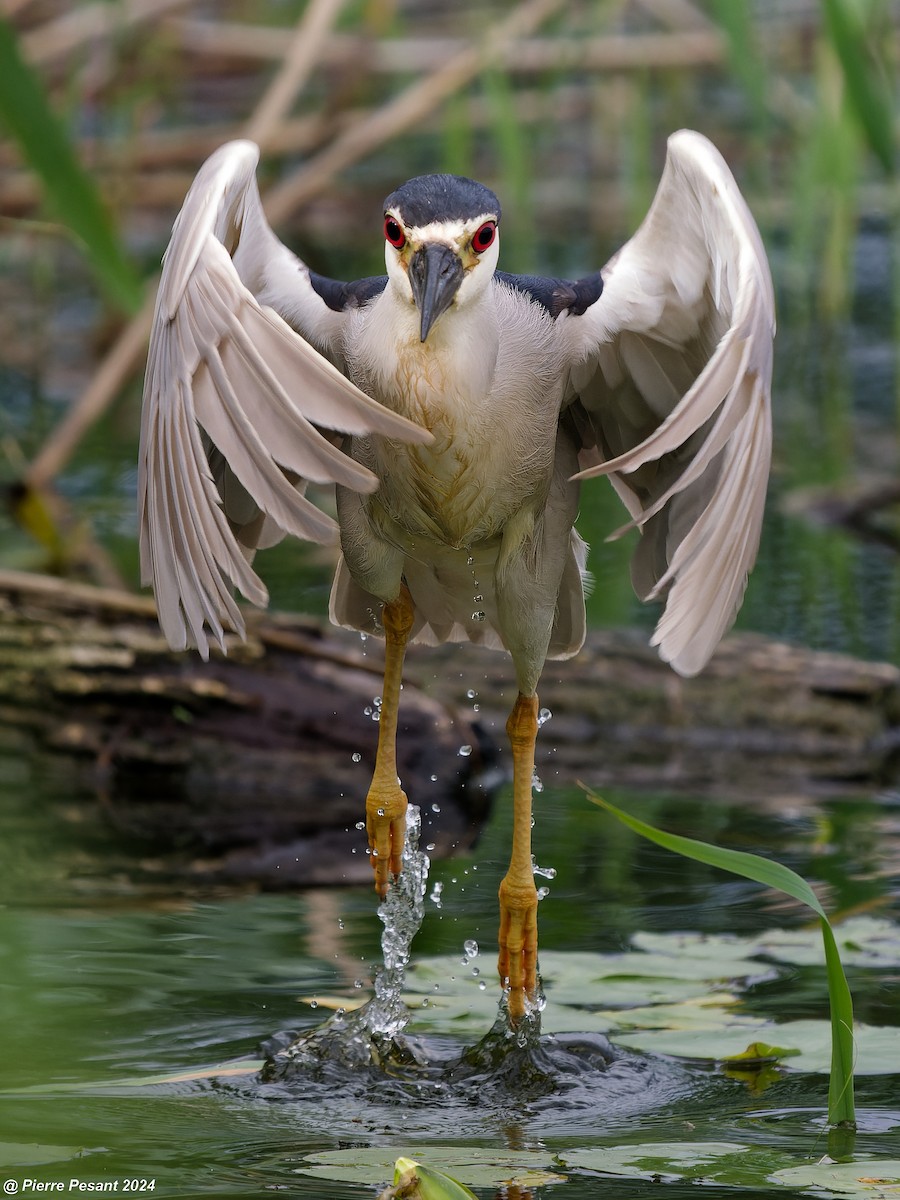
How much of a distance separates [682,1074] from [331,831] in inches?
69.7

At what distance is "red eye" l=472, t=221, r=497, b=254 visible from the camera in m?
3.49

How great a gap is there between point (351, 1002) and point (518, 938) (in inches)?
14.8

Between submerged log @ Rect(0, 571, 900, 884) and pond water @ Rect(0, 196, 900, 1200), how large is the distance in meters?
0.14

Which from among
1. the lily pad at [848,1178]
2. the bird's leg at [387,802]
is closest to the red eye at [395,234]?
the bird's leg at [387,802]

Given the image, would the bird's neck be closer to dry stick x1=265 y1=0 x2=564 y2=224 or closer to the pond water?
the pond water

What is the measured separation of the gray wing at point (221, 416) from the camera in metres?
2.91

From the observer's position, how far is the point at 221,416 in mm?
3051

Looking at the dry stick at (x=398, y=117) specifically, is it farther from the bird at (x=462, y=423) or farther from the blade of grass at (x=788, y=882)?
the blade of grass at (x=788, y=882)

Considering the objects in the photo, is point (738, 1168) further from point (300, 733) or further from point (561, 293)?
point (300, 733)

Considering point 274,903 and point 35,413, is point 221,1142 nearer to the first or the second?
point 274,903

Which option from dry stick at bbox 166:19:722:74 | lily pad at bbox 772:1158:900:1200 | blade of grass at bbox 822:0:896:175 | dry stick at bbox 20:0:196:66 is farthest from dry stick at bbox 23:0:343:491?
lily pad at bbox 772:1158:900:1200

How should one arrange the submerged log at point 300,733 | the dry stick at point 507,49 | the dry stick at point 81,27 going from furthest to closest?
the dry stick at point 507,49 → the dry stick at point 81,27 → the submerged log at point 300,733

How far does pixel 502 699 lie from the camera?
5789mm

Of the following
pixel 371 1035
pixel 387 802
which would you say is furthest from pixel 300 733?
pixel 371 1035
